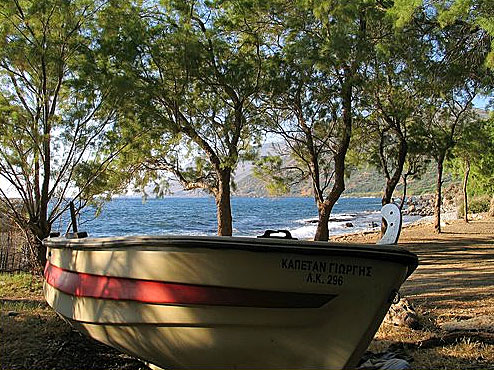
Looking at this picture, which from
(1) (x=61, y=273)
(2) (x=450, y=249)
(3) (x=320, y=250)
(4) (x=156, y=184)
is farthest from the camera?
(2) (x=450, y=249)

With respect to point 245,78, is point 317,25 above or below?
above

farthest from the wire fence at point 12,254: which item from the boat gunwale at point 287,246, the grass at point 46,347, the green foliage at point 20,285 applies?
the boat gunwale at point 287,246

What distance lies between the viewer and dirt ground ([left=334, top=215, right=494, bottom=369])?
16.2 ft

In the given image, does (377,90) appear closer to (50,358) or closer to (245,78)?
(245,78)

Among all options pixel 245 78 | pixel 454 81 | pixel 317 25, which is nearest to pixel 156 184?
pixel 245 78

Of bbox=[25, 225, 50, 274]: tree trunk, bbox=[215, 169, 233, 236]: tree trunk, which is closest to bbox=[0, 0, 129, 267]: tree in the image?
bbox=[25, 225, 50, 274]: tree trunk

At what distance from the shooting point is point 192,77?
39.7ft

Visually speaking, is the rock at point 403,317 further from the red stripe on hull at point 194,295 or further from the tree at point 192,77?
the tree at point 192,77

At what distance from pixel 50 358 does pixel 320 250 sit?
307 cm

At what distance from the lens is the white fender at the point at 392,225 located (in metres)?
4.26

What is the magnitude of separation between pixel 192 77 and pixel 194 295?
8.94 meters

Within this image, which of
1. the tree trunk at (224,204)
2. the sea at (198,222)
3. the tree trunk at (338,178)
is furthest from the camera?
the sea at (198,222)

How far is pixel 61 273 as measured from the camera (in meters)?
5.25

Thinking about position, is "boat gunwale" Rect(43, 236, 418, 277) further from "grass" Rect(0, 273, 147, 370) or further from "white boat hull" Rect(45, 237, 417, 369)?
"grass" Rect(0, 273, 147, 370)
